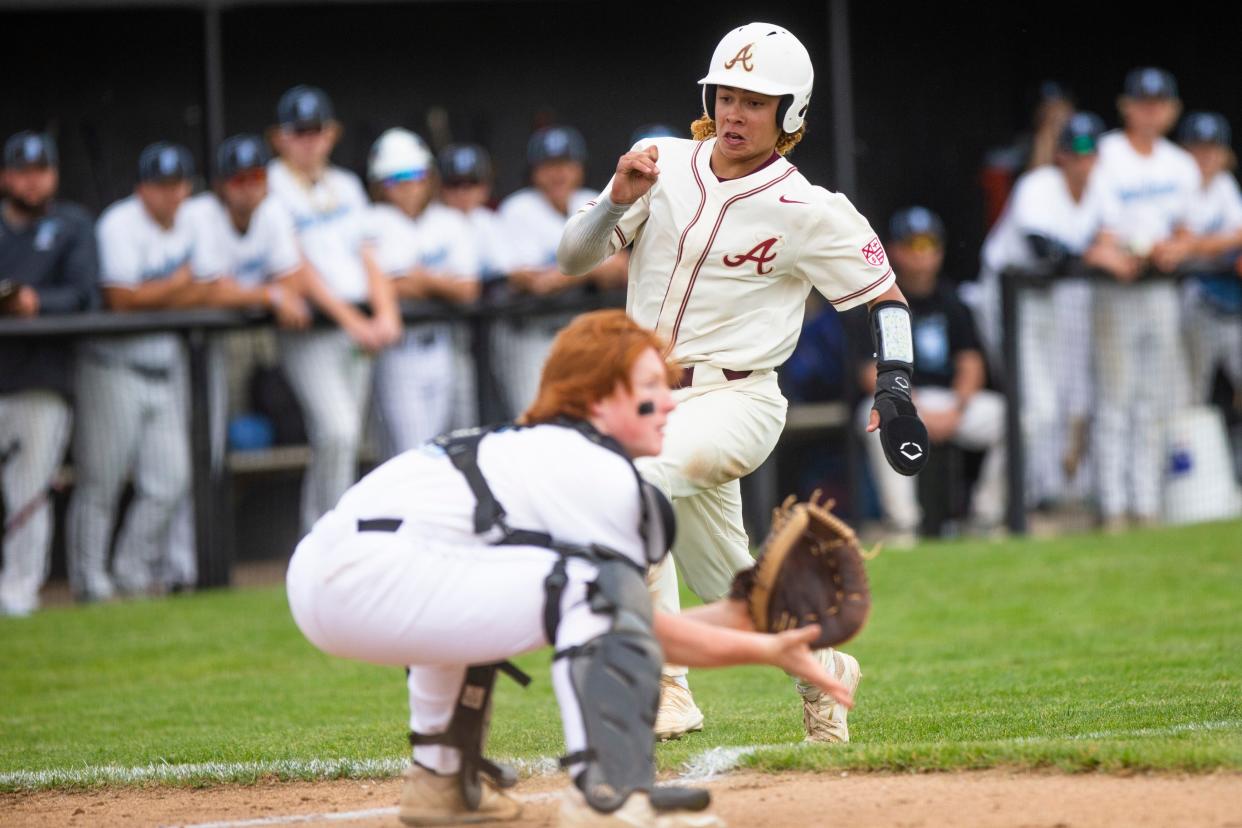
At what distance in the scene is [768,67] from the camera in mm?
5363

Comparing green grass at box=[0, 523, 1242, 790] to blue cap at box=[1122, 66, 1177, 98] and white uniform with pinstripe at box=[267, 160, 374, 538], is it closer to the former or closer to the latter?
white uniform with pinstripe at box=[267, 160, 374, 538]

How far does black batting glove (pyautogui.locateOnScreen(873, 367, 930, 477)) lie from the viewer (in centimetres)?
519

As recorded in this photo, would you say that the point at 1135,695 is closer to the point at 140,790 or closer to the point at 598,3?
the point at 140,790

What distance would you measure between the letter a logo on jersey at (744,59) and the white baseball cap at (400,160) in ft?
16.8

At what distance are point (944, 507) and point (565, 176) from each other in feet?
9.94

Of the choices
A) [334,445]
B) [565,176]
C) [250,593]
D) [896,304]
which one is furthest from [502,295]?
[896,304]

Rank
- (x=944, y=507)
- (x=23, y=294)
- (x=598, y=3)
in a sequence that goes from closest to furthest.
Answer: (x=23, y=294)
(x=944, y=507)
(x=598, y=3)

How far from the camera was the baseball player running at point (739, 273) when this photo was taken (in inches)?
211

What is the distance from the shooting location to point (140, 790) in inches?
209

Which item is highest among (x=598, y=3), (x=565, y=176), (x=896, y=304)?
(x=598, y=3)

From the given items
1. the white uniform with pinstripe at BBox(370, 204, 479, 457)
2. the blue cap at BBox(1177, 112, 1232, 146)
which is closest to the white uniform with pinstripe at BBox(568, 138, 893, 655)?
the white uniform with pinstripe at BBox(370, 204, 479, 457)

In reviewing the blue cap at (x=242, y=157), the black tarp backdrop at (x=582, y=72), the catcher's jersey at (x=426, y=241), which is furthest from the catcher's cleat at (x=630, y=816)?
the black tarp backdrop at (x=582, y=72)

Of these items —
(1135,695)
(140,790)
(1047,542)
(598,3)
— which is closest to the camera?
(140,790)

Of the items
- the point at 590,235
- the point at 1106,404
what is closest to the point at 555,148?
the point at 1106,404
